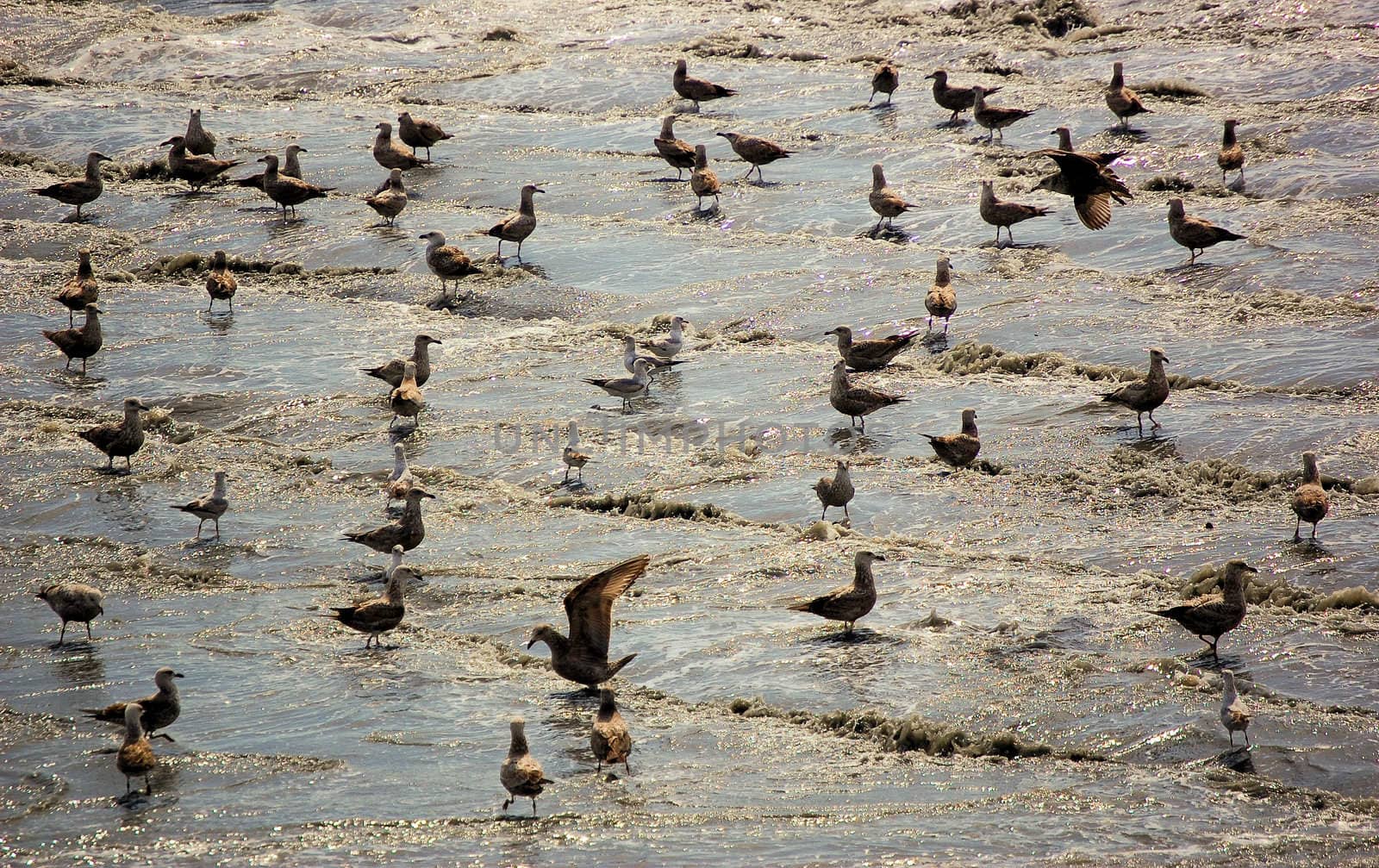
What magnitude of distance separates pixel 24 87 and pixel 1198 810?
25.6 metres

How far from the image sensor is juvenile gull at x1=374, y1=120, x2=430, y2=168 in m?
22.4

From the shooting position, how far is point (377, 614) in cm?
→ 1092

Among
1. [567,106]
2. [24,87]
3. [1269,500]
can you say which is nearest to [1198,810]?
[1269,500]

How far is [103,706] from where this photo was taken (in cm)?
1008

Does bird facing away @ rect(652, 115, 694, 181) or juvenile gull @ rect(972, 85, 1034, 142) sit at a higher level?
juvenile gull @ rect(972, 85, 1034, 142)

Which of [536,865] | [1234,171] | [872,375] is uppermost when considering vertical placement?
[1234,171]

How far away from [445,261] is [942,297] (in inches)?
249

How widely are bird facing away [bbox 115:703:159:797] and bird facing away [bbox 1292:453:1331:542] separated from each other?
8752 millimetres

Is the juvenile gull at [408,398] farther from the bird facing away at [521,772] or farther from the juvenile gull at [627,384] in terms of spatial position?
the bird facing away at [521,772]

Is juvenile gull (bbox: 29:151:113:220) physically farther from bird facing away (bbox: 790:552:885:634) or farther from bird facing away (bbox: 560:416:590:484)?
bird facing away (bbox: 790:552:885:634)

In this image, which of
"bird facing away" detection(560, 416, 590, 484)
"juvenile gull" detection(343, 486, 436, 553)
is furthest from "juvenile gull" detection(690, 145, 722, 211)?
"juvenile gull" detection(343, 486, 436, 553)

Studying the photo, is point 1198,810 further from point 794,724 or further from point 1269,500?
point 1269,500

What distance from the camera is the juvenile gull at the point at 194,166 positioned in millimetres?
22406

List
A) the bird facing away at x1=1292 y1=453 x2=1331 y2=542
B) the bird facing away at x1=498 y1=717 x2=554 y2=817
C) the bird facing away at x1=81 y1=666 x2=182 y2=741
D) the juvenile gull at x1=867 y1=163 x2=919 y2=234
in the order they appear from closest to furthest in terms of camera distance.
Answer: the bird facing away at x1=498 y1=717 x2=554 y2=817, the bird facing away at x1=81 y1=666 x2=182 y2=741, the bird facing away at x1=1292 y1=453 x2=1331 y2=542, the juvenile gull at x1=867 y1=163 x2=919 y2=234
